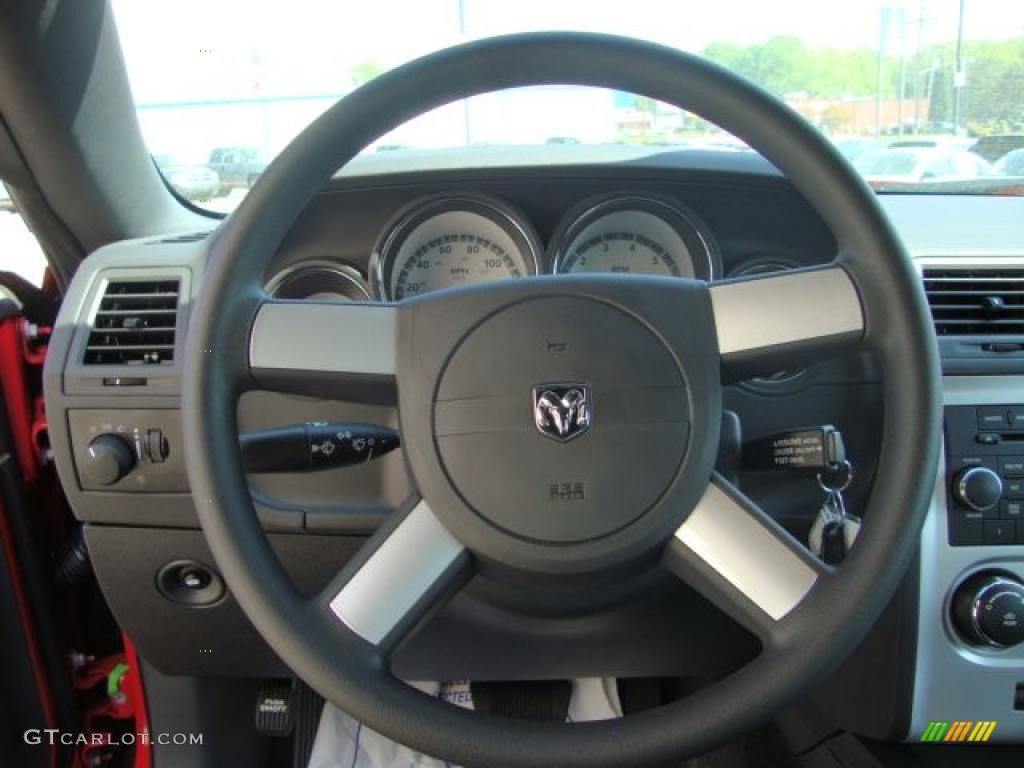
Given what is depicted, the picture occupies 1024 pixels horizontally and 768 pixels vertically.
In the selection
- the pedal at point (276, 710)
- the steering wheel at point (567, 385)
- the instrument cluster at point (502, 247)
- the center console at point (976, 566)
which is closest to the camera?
the steering wheel at point (567, 385)

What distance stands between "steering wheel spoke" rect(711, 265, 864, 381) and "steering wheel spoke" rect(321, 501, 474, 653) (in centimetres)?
36

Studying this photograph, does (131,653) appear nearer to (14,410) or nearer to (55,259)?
(14,410)

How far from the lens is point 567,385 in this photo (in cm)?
102

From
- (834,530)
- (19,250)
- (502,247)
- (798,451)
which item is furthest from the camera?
(19,250)

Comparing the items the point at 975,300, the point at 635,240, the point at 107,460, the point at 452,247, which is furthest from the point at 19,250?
the point at 975,300

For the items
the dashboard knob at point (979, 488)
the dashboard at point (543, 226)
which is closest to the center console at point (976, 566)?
the dashboard knob at point (979, 488)

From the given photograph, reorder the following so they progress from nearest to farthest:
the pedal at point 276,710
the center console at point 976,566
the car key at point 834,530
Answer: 1. the car key at point 834,530
2. the center console at point 976,566
3. the pedal at point 276,710

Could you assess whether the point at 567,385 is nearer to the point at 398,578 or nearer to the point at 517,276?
the point at 398,578

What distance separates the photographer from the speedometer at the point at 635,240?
1.52 m

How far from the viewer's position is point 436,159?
1555mm

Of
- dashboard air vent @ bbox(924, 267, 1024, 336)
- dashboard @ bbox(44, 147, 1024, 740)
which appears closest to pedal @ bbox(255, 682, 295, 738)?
dashboard @ bbox(44, 147, 1024, 740)

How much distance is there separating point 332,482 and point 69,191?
0.79 meters

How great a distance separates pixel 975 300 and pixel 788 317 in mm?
647

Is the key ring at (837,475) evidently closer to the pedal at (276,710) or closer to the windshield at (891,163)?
the windshield at (891,163)
